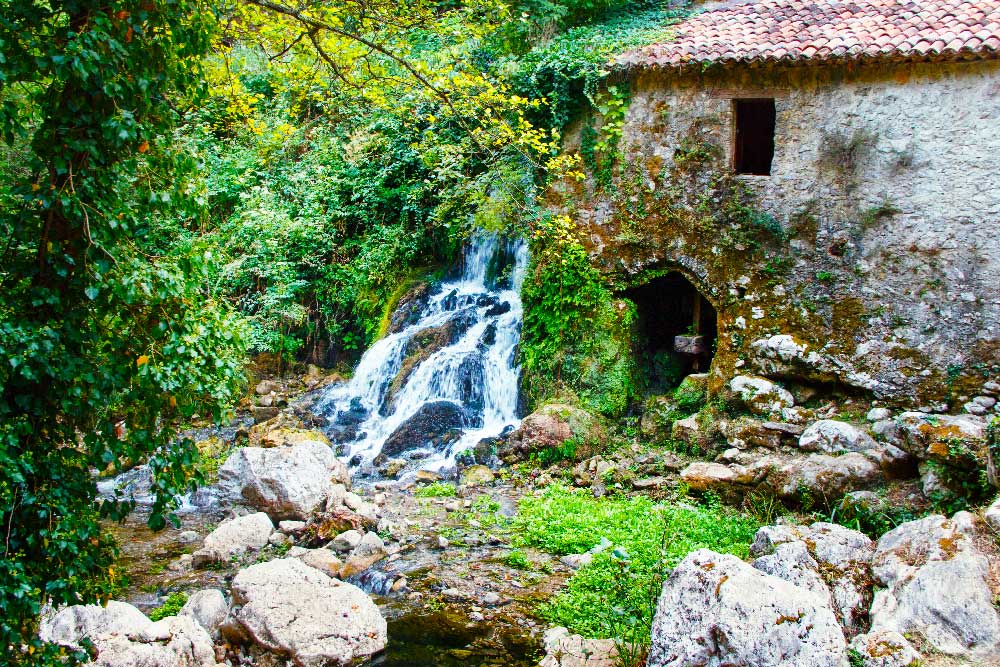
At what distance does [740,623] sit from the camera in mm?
4781

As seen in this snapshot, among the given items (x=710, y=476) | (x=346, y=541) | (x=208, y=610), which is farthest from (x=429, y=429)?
(x=208, y=610)

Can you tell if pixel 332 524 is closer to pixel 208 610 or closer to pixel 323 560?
pixel 323 560

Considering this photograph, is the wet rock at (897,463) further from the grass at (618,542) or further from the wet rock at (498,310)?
the wet rock at (498,310)

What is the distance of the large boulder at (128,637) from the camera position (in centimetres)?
539

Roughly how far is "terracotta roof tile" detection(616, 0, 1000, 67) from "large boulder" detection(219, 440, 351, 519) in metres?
8.02

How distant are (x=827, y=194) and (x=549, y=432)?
543cm

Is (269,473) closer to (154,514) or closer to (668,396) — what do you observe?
(154,514)

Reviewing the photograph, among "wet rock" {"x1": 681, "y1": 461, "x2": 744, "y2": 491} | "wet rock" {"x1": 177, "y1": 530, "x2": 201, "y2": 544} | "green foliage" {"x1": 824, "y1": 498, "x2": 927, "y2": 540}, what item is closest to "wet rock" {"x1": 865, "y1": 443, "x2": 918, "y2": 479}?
"green foliage" {"x1": 824, "y1": 498, "x2": 927, "y2": 540}

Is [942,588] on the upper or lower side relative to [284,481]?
upper

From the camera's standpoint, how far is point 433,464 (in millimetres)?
11500

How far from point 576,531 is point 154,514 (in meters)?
5.24

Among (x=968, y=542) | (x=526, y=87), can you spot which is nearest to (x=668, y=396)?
(x=526, y=87)

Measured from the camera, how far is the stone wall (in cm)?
1004

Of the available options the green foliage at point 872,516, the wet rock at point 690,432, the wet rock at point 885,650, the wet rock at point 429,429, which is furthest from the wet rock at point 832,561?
the wet rock at point 429,429
